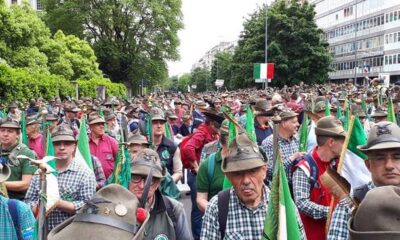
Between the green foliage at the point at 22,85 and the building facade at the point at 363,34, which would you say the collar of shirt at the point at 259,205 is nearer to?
the green foliage at the point at 22,85

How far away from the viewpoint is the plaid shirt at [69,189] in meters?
4.88

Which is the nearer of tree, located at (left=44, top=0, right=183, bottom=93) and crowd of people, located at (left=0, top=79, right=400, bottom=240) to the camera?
crowd of people, located at (left=0, top=79, right=400, bottom=240)

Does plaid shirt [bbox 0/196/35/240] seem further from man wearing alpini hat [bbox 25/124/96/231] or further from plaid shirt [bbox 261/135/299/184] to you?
plaid shirt [bbox 261/135/299/184]

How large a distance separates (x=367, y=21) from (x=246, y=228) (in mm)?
73271

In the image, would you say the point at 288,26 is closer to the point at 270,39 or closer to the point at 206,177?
the point at 270,39

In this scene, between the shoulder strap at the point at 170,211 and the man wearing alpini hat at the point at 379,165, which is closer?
the man wearing alpini hat at the point at 379,165

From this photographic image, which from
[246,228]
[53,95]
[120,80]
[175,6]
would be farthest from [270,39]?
[246,228]

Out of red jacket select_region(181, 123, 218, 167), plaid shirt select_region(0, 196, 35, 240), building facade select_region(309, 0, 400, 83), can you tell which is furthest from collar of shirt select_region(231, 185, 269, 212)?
building facade select_region(309, 0, 400, 83)

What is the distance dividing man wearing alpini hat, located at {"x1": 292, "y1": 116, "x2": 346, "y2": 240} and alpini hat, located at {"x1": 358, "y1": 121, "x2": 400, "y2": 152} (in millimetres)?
797

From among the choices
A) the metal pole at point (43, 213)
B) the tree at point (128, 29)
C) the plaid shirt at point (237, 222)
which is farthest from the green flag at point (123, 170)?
the tree at point (128, 29)

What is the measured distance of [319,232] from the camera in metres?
4.53

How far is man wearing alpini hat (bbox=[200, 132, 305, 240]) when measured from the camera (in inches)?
142

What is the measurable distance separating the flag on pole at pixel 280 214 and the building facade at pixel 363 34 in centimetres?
Answer: 5473

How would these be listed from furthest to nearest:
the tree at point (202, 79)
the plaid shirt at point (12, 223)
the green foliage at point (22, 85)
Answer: the tree at point (202, 79) < the green foliage at point (22, 85) < the plaid shirt at point (12, 223)
